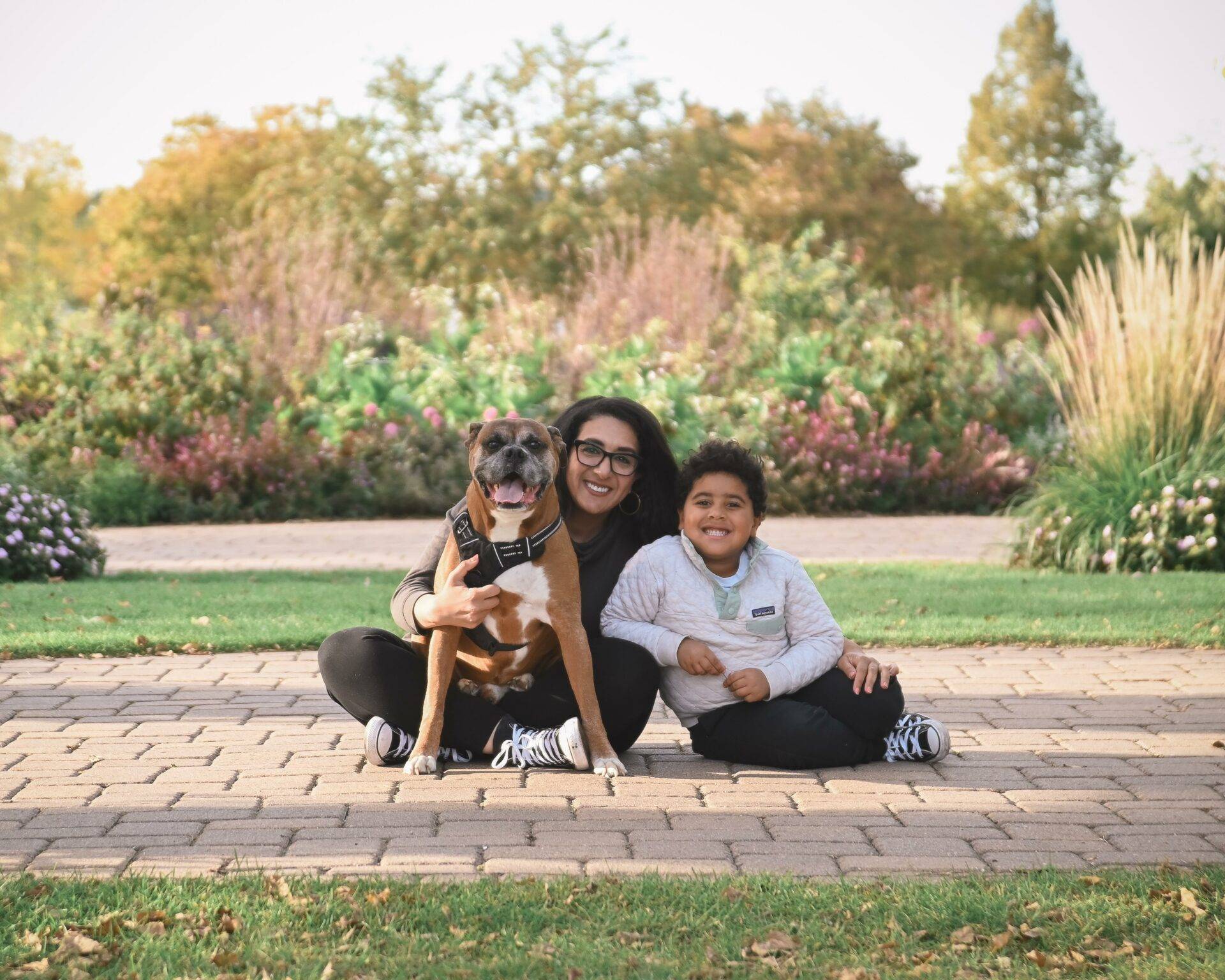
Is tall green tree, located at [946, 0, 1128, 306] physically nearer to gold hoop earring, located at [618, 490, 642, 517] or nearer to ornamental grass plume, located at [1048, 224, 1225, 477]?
ornamental grass plume, located at [1048, 224, 1225, 477]

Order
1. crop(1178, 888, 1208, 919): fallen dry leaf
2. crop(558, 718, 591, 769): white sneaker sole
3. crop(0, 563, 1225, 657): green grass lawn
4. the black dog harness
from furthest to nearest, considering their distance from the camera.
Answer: crop(0, 563, 1225, 657): green grass lawn → crop(558, 718, 591, 769): white sneaker sole → the black dog harness → crop(1178, 888, 1208, 919): fallen dry leaf

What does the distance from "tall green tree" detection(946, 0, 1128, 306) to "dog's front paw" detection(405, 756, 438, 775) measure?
43.0 meters

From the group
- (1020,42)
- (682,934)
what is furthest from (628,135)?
(682,934)

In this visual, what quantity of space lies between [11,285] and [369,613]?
49064 millimetres

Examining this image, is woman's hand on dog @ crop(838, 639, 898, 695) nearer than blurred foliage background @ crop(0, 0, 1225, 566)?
Yes

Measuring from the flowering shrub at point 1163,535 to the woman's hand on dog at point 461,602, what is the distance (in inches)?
268

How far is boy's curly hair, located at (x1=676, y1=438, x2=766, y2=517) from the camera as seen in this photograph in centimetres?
515

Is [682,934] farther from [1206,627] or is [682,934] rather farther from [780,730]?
[1206,627]

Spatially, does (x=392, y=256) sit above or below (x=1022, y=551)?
above

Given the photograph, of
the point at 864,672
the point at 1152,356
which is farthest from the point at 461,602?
the point at 1152,356

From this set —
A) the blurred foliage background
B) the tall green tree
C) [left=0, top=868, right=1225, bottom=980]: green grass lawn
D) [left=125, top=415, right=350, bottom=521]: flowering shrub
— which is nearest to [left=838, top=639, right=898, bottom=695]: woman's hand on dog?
[left=0, top=868, right=1225, bottom=980]: green grass lawn

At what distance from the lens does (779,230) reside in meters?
38.5

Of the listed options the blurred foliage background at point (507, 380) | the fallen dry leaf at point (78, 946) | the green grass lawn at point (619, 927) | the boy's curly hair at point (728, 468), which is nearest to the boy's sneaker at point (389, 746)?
the boy's curly hair at point (728, 468)

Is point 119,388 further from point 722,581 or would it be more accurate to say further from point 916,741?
point 916,741
